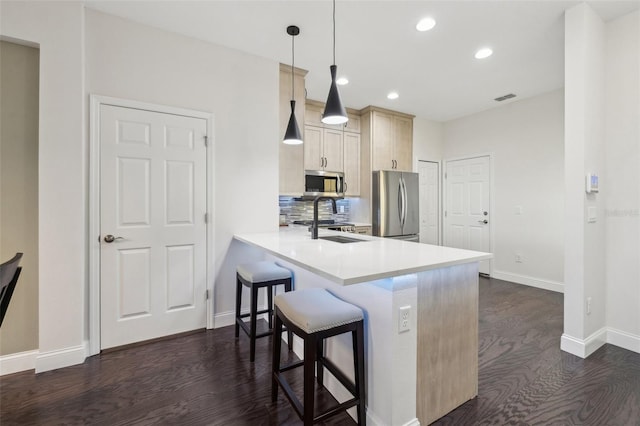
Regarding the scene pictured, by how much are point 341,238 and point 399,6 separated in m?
1.92

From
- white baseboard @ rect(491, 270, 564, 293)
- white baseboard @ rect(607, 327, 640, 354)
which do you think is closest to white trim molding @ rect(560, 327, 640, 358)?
white baseboard @ rect(607, 327, 640, 354)

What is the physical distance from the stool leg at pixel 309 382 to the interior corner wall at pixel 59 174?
194cm

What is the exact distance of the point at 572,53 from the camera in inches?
93.7

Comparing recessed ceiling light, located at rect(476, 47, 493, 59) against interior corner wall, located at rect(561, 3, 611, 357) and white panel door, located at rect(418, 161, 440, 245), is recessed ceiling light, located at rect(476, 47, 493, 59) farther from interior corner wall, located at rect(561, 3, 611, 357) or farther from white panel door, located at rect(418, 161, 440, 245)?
white panel door, located at rect(418, 161, 440, 245)

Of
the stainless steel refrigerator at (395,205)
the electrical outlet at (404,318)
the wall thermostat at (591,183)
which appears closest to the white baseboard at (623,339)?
the wall thermostat at (591,183)

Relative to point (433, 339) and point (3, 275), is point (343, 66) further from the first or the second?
point (3, 275)

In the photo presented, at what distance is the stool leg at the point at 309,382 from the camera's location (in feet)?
4.57

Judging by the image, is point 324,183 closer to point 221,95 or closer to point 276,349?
point 221,95

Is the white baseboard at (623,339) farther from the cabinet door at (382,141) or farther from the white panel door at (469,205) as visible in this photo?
the cabinet door at (382,141)

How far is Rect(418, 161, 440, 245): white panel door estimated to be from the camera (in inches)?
212

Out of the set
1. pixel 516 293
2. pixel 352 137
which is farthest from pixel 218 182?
pixel 516 293

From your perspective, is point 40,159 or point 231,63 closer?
point 40,159

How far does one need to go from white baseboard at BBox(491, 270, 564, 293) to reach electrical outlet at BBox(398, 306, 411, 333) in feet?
12.6

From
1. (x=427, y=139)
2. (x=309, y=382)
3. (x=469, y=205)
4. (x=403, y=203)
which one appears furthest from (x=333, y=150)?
(x=309, y=382)
